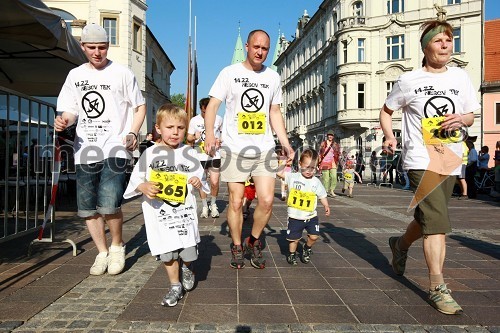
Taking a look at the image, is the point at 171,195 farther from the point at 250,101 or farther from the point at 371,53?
the point at 371,53

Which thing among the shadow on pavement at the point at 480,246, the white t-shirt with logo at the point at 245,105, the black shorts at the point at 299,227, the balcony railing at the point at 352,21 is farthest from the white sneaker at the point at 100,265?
the balcony railing at the point at 352,21

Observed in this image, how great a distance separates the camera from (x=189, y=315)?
297 cm

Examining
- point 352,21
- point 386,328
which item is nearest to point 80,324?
point 386,328

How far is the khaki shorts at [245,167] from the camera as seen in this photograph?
14.1 ft

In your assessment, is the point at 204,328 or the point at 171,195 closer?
the point at 204,328

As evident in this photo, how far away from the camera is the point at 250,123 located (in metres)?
4.30

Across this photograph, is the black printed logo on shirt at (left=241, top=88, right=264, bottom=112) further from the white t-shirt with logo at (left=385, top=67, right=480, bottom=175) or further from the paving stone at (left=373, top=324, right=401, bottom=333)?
the paving stone at (left=373, top=324, right=401, bottom=333)

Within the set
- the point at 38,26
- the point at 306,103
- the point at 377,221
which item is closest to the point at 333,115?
the point at 306,103

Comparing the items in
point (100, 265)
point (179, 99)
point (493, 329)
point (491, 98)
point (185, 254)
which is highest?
point (179, 99)

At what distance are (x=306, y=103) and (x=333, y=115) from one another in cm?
1376

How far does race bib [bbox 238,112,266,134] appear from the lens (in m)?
4.29

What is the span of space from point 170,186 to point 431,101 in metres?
2.13

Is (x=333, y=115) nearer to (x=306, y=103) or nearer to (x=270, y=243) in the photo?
(x=306, y=103)

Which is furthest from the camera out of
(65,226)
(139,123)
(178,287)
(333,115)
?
(333,115)
